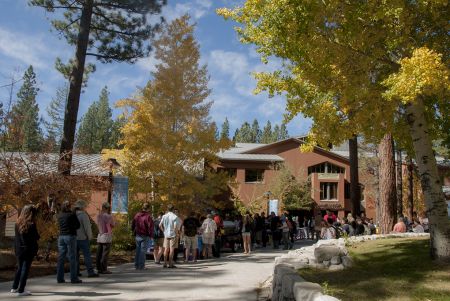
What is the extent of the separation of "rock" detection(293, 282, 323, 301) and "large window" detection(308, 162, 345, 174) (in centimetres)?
4401

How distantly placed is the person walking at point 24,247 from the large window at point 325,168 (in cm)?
4325

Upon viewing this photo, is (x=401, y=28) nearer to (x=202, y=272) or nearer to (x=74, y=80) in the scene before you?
(x=202, y=272)

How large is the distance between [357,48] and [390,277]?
15.1 ft

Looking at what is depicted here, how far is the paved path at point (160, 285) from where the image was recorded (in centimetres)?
821

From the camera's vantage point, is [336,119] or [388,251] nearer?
[336,119]

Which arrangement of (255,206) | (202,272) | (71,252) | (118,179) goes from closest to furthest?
(71,252), (202,272), (118,179), (255,206)

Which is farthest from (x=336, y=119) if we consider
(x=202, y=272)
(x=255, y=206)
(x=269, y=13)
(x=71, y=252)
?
(x=255, y=206)

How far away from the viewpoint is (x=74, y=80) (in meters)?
16.5

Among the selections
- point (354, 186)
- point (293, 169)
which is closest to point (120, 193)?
point (354, 186)

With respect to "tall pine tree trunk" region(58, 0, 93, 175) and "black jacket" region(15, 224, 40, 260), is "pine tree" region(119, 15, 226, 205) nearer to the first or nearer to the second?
"tall pine tree trunk" region(58, 0, 93, 175)

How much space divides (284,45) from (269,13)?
81 cm

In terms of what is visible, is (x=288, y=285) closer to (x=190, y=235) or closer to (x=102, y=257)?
(x=102, y=257)

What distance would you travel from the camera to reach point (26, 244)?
819 cm

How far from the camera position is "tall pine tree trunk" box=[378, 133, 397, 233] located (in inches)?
674
